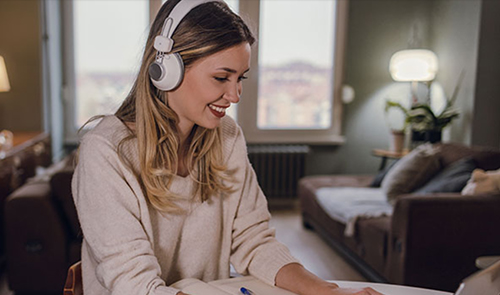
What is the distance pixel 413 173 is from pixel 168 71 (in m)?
1.69

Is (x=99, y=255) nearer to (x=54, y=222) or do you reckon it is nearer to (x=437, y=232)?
(x=54, y=222)

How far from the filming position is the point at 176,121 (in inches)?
27.2

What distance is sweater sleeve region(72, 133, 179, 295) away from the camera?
1.90ft

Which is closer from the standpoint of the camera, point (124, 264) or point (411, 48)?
point (124, 264)

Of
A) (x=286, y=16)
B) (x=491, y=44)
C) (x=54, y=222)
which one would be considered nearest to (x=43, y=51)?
(x=54, y=222)

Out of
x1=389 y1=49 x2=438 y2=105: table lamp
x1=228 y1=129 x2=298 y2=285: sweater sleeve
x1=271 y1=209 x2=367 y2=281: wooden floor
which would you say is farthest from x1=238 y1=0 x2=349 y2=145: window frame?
x1=228 y1=129 x2=298 y2=285: sweater sleeve

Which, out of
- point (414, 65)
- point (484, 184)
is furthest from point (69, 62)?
point (414, 65)

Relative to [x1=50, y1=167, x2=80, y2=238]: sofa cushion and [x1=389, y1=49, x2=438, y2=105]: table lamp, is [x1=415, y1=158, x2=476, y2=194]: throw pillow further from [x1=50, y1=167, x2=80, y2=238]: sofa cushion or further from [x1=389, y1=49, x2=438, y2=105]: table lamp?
[x1=50, y1=167, x2=80, y2=238]: sofa cushion

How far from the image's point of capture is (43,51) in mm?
1370

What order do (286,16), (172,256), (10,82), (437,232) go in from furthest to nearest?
(286,16), (437,232), (10,82), (172,256)

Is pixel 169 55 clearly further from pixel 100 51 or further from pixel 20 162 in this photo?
pixel 20 162

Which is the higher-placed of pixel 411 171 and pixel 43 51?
pixel 43 51

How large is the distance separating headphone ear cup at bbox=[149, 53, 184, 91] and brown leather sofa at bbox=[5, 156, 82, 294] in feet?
3.19

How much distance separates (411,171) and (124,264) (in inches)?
68.0
